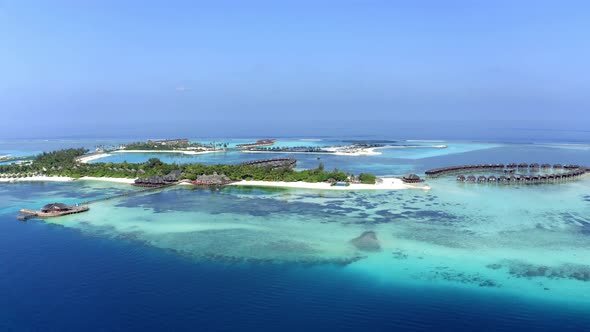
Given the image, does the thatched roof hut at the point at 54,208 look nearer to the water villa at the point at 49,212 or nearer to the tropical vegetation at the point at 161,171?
the water villa at the point at 49,212

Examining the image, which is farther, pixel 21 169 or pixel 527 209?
pixel 21 169

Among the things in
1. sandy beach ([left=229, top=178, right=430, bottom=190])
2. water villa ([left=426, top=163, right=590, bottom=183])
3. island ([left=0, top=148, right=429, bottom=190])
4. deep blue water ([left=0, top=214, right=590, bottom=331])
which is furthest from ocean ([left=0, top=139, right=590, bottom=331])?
water villa ([left=426, top=163, right=590, bottom=183])

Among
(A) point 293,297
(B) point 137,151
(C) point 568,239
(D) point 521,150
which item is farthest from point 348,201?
(B) point 137,151

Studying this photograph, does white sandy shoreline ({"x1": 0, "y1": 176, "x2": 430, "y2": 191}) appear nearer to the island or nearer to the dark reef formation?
the island

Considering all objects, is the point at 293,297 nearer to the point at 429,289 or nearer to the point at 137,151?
the point at 429,289

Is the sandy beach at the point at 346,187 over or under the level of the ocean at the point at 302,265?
over

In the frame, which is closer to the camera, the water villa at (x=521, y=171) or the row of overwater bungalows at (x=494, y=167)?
the water villa at (x=521, y=171)

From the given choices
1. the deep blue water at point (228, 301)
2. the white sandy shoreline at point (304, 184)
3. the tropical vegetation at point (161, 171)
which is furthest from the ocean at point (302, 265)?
the tropical vegetation at point (161, 171)
